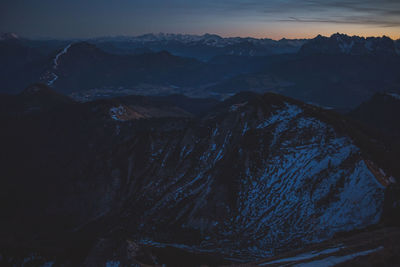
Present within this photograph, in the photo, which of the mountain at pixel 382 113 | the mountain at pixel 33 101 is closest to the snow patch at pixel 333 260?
the mountain at pixel 382 113

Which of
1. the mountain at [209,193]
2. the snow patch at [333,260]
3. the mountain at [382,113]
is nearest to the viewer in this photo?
the snow patch at [333,260]

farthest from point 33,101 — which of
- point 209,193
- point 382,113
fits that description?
point 382,113

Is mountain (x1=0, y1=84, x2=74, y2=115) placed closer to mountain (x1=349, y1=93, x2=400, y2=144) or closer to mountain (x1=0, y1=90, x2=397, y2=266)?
mountain (x1=0, y1=90, x2=397, y2=266)

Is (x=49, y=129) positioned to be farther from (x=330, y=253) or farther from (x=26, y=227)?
(x=330, y=253)

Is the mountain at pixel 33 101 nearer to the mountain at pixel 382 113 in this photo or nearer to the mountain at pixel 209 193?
the mountain at pixel 209 193

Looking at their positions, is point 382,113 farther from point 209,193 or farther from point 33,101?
point 33,101

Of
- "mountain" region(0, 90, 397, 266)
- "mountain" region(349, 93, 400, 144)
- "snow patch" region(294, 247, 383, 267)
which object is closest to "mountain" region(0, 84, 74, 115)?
"mountain" region(0, 90, 397, 266)

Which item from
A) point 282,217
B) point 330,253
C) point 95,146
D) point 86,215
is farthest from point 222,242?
point 95,146

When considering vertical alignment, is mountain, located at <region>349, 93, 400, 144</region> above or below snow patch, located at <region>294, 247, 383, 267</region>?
below
